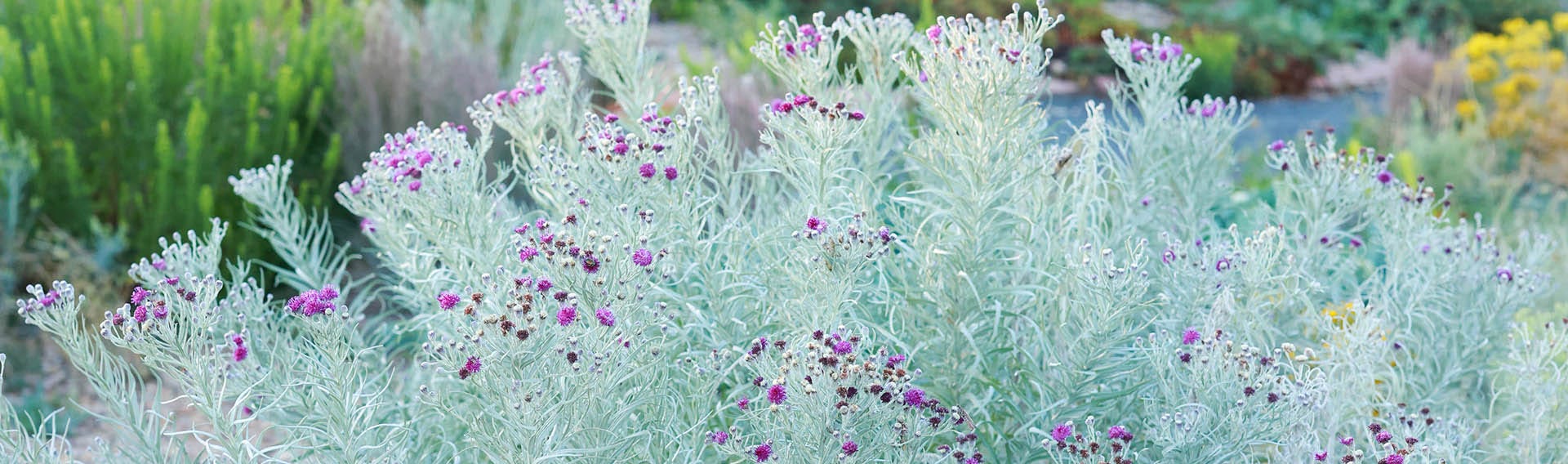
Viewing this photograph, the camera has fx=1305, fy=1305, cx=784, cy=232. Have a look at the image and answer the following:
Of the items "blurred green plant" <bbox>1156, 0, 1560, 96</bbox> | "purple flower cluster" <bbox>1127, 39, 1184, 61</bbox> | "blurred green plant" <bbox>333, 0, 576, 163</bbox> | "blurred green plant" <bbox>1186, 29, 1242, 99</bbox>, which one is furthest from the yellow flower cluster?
"blurred green plant" <bbox>333, 0, 576, 163</bbox>

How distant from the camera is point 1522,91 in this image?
281 inches

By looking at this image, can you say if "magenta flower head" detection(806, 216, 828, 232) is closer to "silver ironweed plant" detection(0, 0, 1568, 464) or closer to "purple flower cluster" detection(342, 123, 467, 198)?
"silver ironweed plant" detection(0, 0, 1568, 464)

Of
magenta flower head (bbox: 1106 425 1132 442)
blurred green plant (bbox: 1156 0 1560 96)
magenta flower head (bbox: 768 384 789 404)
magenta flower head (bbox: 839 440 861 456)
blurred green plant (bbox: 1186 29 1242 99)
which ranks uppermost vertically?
magenta flower head (bbox: 768 384 789 404)

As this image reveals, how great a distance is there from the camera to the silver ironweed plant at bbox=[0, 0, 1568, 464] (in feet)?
5.63

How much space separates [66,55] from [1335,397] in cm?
419

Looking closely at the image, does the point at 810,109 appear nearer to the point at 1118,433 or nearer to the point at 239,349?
the point at 1118,433

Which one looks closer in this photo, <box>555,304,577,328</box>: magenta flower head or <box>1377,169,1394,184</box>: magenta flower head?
<box>555,304,577,328</box>: magenta flower head

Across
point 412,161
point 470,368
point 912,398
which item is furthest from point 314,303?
point 912,398

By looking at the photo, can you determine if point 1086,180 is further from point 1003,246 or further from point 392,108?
point 392,108

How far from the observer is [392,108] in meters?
4.97

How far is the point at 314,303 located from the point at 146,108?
329 cm

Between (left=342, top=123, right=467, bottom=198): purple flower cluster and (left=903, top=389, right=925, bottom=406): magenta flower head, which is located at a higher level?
(left=342, top=123, right=467, bottom=198): purple flower cluster

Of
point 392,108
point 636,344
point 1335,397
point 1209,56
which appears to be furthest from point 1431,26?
point 636,344

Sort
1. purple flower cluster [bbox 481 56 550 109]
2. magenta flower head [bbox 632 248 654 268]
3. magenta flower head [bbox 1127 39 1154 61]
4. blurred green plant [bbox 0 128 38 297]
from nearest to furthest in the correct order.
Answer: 1. magenta flower head [bbox 632 248 654 268]
2. purple flower cluster [bbox 481 56 550 109]
3. magenta flower head [bbox 1127 39 1154 61]
4. blurred green plant [bbox 0 128 38 297]
